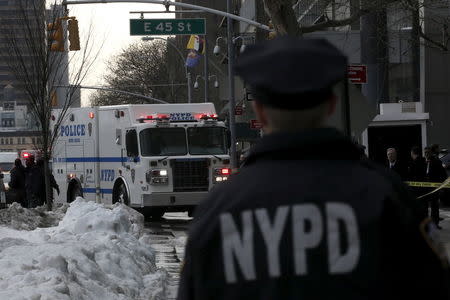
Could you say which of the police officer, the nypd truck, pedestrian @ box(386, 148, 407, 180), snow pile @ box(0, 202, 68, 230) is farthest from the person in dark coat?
the police officer

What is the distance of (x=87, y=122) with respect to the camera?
28859mm

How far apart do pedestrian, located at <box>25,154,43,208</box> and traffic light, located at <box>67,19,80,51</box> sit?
329cm

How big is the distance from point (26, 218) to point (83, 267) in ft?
28.9

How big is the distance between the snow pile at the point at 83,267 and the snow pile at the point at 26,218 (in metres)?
2.45

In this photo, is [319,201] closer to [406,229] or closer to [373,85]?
[406,229]

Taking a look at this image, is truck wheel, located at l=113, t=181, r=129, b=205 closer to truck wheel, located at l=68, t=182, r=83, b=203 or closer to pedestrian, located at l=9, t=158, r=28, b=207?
truck wheel, located at l=68, t=182, r=83, b=203

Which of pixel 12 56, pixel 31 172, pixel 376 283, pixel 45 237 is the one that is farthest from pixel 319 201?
pixel 31 172

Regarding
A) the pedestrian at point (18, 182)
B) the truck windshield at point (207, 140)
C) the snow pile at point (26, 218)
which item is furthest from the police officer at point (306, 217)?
the pedestrian at point (18, 182)

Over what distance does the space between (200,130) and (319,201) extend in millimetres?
23286

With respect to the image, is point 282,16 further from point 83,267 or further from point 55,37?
point 83,267

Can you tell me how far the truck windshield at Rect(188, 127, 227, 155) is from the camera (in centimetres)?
2575

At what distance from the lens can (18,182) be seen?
1141 inches

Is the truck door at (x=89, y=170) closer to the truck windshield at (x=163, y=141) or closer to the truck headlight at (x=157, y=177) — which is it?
the truck windshield at (x=163, y=141)

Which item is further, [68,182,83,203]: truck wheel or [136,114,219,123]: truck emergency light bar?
[68,182,83,203]: truck wheel
